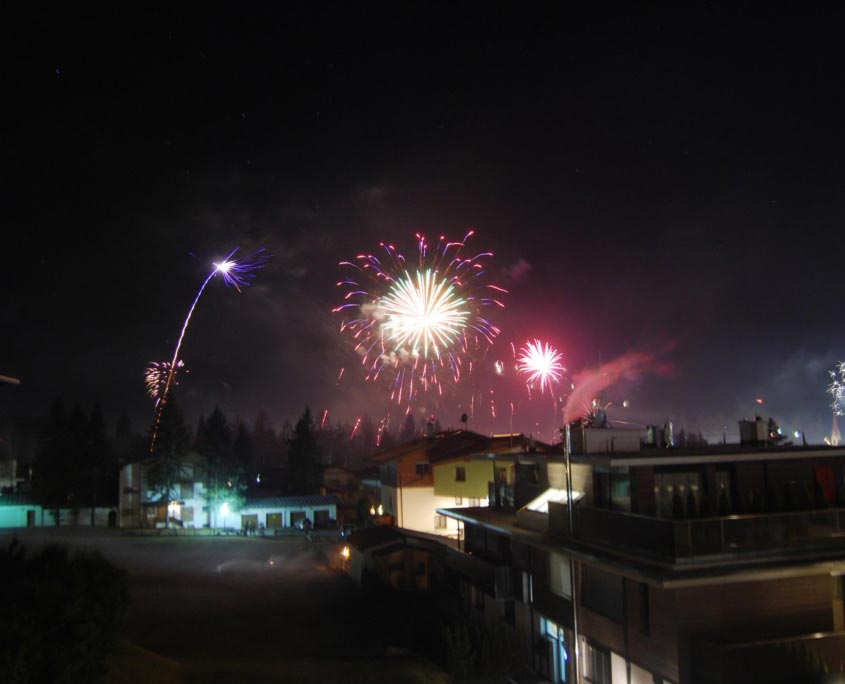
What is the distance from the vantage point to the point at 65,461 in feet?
168

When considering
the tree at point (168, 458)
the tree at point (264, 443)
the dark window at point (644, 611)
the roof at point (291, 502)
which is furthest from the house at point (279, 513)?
the tree at point (264, 443)

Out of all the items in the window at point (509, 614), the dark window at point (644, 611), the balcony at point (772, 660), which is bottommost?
the window at point (509, 614)

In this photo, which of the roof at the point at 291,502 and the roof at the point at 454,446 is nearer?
the roof at the point at 454,446

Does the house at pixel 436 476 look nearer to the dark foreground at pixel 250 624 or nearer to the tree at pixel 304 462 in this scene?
the dark foreground at pixel 250 624

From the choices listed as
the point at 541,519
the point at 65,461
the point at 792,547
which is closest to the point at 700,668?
the point at 792,547

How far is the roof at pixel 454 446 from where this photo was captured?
120 ft

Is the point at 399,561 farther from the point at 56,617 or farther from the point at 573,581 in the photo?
the point at 56,617

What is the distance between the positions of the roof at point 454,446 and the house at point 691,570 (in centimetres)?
1768

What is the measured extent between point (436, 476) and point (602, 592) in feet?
79.5

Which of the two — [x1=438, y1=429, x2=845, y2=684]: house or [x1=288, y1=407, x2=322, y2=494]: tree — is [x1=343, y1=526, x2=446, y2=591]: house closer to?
[x1=438, y1=429, x2=845, y2=684]: house

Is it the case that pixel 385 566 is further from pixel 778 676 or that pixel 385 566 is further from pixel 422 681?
pixel 778 676

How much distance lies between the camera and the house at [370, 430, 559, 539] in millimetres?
35969

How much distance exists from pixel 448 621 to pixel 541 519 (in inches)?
185

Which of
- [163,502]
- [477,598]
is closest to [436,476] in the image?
[477,598]
